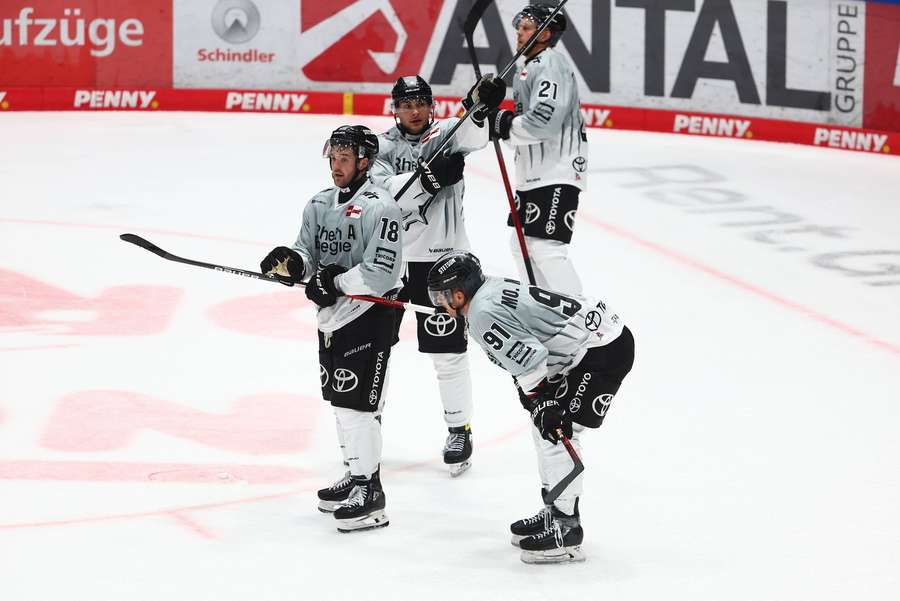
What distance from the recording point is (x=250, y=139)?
12.5 m

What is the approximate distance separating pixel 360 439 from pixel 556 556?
866mm

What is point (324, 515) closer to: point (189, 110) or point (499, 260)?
point (499, 260)

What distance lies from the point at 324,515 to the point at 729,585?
1.56 metres

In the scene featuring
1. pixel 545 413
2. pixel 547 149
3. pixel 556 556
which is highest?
pixel 547 149

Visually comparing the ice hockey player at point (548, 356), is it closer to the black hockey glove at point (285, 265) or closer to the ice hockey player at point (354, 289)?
the ice hockey player at point (354, 289)

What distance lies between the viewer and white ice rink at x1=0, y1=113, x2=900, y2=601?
4816mm

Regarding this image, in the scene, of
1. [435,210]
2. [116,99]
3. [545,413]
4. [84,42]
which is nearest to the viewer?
[545,413]

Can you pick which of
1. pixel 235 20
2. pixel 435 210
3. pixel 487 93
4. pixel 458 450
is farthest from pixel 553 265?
pixel 235 20

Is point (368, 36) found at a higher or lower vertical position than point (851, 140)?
A: higher

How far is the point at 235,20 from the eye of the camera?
13297 mm

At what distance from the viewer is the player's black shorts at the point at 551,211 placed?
6.51 metres

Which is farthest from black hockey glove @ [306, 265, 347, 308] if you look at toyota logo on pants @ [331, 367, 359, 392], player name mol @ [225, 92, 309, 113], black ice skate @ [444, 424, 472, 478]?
player name mol @ [225, 92, 309, 113]

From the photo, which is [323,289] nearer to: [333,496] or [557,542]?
[333,496]

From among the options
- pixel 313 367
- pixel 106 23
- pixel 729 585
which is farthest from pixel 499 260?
pixel 106 23
